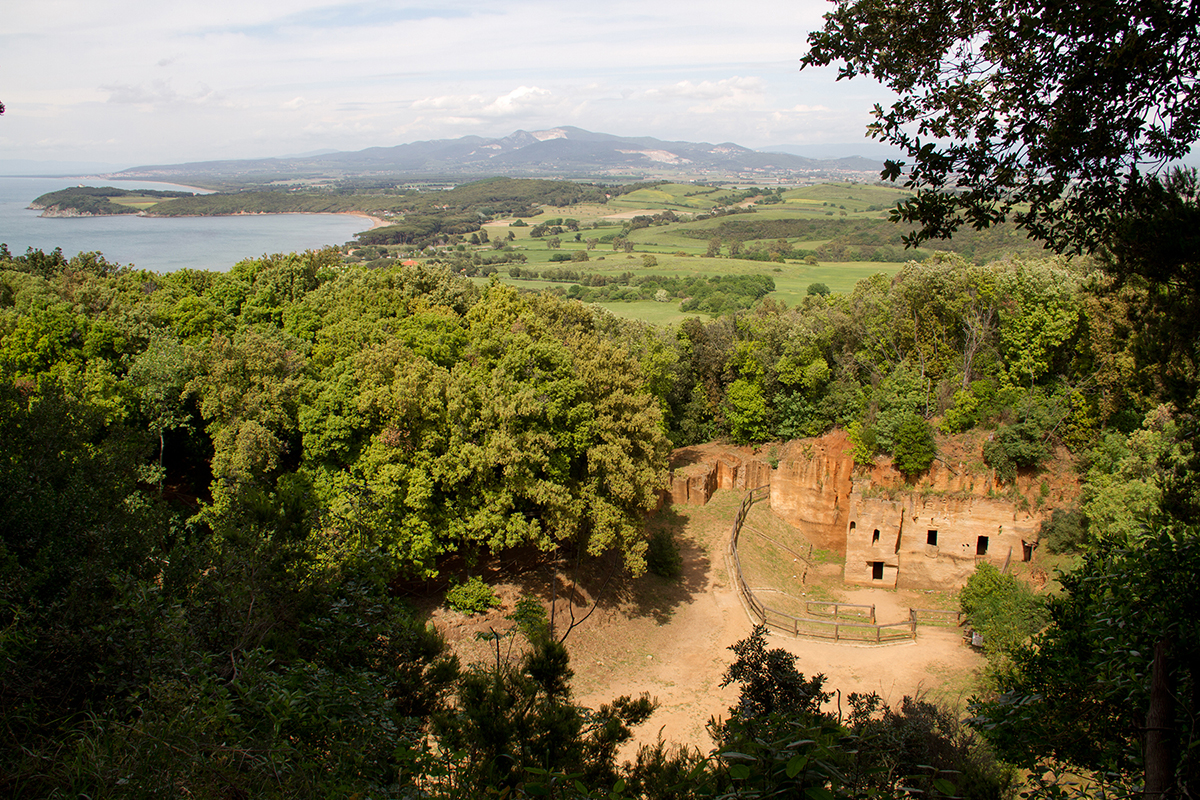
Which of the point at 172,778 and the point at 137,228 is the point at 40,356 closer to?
the point at 172,778

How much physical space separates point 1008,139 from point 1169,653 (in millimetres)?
5370

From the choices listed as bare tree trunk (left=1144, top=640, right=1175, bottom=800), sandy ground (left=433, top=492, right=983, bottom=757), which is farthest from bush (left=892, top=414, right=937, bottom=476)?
bare tree trunk (left=1144, top=640, right=1175, bottom=800)

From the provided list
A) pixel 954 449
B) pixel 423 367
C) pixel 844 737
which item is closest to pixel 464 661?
pixel 423 367

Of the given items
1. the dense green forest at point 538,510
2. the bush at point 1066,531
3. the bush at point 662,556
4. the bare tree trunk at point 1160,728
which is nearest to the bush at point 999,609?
the dense green forest at point 538,510

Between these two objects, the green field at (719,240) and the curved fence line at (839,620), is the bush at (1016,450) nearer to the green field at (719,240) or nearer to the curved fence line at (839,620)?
the curved fence line at (839,620)

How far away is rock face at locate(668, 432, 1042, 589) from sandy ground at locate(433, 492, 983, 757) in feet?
4.21

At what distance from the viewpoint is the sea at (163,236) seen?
47219mm

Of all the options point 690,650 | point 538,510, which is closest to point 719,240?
point 538,510

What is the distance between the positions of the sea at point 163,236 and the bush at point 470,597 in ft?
94.7

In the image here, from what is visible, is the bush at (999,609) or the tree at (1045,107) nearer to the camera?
the tree at (1045,107)

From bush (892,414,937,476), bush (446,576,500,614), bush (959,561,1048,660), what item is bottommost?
bush (959,561,1048,660)

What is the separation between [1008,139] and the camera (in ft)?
25.0

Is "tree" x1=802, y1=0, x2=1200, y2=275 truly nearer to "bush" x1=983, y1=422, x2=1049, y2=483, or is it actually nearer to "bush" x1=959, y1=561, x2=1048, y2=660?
"bush" x1=959, y1=561, x2=1048, y2=660

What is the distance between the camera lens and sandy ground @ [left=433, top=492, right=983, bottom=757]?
18.7m
